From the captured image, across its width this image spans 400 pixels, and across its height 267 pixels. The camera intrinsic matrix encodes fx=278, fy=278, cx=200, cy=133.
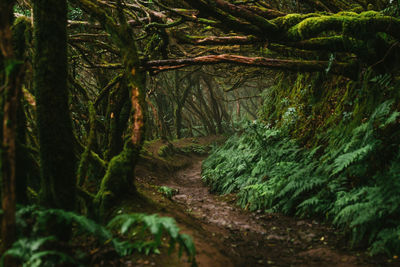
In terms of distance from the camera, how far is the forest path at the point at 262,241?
10.8 feet

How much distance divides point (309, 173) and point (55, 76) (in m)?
4.56

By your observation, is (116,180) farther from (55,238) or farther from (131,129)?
(55,238)

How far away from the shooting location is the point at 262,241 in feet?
14.4

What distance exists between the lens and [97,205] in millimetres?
3406

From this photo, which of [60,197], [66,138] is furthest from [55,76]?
[60,197]

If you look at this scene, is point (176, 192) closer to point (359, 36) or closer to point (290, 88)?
point (290, 88)

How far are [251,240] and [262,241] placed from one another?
170mm

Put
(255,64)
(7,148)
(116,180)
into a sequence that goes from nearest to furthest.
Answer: (7,148) → (116,180) → (255,64)

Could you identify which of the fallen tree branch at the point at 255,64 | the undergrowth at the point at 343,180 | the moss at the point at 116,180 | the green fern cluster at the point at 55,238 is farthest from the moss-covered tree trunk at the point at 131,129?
the undergrowth at the point at 343,180

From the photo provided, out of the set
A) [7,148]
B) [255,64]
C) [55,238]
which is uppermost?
[255,64]

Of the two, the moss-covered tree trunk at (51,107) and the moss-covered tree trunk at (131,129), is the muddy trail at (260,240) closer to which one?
the moss-covered tree trunk at (131,129)

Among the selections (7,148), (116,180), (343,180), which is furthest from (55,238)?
(343,180)

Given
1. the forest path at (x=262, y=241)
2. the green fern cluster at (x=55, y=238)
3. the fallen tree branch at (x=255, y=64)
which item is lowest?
the forest path at (x=262, y=241)

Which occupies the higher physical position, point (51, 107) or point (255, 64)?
point (255, 64)
